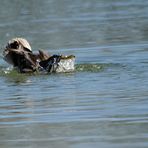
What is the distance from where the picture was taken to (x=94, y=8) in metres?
33.8

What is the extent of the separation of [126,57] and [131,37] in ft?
14.3

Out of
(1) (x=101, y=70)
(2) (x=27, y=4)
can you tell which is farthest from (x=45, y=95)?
(2) (x=27, y=4)

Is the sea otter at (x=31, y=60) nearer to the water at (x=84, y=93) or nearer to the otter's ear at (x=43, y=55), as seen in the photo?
the otter's ear at (x=43, y=55)

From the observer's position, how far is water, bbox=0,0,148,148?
9.19 metres

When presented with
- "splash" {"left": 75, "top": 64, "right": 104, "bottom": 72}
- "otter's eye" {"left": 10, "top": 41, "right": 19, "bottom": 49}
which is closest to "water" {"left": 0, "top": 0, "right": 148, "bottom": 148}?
"splash" {"left": 75, "top": 64, "right": 104, "bottom": 72}

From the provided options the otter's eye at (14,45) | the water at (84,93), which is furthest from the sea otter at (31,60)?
the water at (84,93)

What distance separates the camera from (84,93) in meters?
12.4

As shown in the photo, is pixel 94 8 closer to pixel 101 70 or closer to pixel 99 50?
pixel 99 50

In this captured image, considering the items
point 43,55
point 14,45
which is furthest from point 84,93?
point 14,45

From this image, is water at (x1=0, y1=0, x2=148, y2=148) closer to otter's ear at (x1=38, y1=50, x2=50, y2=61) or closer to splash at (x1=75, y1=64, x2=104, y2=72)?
splash at (x1=75, y1=64, x2=104, y2=72)

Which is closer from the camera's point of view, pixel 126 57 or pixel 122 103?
pixel 122 103

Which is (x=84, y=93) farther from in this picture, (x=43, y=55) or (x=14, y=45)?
(x=14, y=45)

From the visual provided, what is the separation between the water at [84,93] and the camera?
362 inches

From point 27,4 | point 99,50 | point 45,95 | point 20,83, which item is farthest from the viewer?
point 27,4
